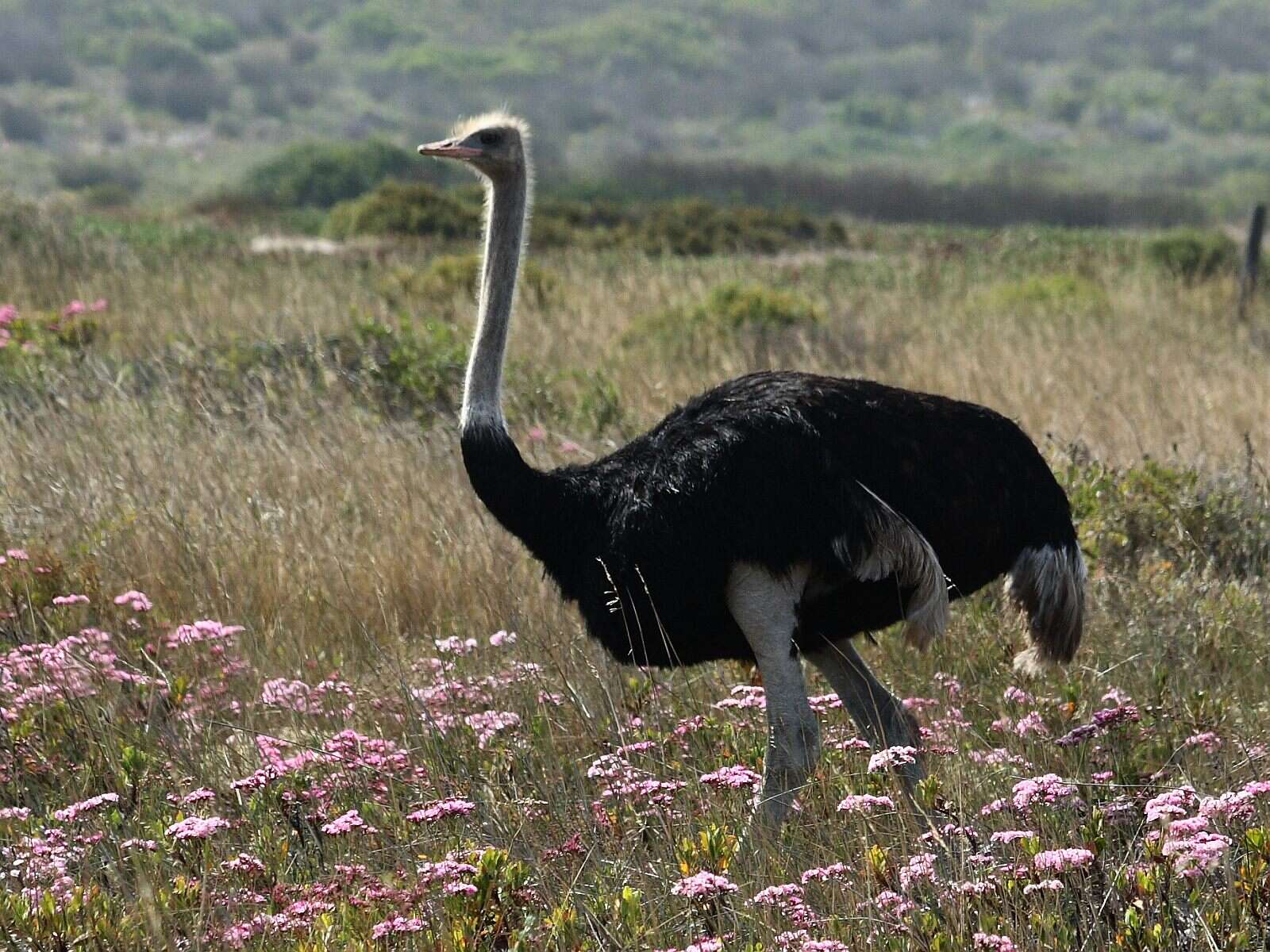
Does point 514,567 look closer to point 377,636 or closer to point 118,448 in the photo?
point 377,636

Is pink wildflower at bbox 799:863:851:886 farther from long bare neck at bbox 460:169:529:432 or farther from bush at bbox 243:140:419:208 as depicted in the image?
bush at bbox 243:140:419:208

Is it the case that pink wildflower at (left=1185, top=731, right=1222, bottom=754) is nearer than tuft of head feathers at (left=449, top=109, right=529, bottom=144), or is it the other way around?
→ pink wildflower at (left=1185, top=731, right=1222, bottom=754)

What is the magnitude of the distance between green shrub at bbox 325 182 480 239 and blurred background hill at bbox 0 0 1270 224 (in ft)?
75.4

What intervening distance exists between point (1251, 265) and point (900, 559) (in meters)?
10.7

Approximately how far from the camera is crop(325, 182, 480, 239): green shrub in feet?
73.8

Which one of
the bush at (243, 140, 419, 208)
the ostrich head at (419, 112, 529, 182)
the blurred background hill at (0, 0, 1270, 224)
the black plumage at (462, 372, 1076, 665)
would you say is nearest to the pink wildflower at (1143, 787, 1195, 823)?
the black plumage at (462, 372, 1076, 665)

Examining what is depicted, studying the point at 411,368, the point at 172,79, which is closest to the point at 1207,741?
the point at 411,368

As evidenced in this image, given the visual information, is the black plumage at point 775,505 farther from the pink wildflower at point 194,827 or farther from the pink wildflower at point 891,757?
the pink wildflower at point 194,827

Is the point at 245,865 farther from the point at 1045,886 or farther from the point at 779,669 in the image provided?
the point at 1045,886

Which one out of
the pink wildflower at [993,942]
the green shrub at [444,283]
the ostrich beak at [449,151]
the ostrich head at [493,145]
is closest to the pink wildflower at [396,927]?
the pink wildflower at [993,942]

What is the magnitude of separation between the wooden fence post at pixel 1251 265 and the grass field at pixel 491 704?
13.2ft

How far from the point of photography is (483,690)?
14.3 feet

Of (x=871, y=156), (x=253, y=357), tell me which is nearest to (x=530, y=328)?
(x=253, y=357)

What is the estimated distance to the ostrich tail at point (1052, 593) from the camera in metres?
3.91
